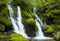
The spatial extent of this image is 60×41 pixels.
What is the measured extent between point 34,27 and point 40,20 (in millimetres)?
5731

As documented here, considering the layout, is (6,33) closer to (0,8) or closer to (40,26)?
(0,8)

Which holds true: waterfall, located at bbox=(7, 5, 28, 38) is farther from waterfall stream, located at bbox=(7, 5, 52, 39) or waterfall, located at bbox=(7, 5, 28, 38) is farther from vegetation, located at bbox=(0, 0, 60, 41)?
vegetation, located at bbox=(0, 0, 60, 41)

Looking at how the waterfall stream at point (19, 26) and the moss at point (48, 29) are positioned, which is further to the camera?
the moss at point (48, 29)

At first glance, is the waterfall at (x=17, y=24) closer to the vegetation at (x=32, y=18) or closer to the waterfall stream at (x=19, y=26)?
the waterfall stream at (x=19, y=26)

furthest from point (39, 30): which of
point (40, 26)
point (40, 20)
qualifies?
point (40, 20)

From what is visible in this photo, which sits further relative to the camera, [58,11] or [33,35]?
[58,11]

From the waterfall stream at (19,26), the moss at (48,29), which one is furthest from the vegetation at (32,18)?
the waterfall stream at (19,26)

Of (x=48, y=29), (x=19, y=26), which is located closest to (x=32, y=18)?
(x=19, y=26)

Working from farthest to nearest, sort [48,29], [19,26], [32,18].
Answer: [32,18], [48,29], [19,26]

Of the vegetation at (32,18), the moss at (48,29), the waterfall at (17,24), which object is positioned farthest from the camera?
the moss at (48,29)

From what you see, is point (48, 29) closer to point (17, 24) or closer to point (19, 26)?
point (19, 26)

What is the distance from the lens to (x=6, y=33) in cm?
2786

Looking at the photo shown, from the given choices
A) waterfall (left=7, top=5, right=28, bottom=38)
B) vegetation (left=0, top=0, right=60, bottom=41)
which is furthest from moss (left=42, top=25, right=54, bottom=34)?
waterfall (left=7, top=5, right=28, bottom=38)

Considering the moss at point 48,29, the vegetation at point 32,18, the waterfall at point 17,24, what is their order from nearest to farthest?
the vegetation at point 32,18, the waterfall at point 17,24, the moss at point 48,29
